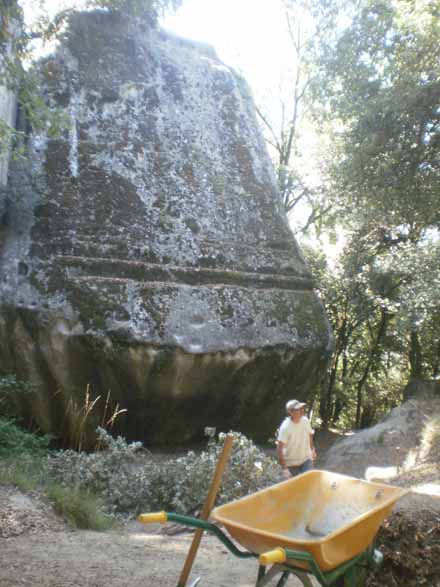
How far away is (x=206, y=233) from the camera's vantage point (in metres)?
7.22

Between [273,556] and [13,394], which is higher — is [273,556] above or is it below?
below

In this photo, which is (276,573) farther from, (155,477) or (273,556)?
(155,477)

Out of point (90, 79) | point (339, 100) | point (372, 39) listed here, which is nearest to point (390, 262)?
point (339, 100)

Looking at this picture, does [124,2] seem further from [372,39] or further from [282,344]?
[282,344]

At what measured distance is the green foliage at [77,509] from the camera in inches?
181

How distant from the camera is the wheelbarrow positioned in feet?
8.06

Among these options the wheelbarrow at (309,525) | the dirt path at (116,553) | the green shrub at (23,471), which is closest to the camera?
the wheelbarrow at (309,525)

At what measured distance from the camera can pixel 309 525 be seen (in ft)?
11.0

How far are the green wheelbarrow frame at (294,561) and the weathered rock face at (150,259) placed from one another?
343cm

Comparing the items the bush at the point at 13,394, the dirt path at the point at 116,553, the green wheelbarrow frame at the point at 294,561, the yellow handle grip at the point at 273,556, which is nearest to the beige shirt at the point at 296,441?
the dirt path at the point at 116,553

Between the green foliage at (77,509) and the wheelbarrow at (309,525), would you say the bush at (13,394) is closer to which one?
the green foliage at (77,509)

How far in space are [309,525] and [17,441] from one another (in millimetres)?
3316

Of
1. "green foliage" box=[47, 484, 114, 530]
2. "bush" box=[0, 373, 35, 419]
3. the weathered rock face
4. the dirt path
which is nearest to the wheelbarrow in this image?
the dirt path

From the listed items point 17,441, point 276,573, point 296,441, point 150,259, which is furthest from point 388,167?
point 276,573
